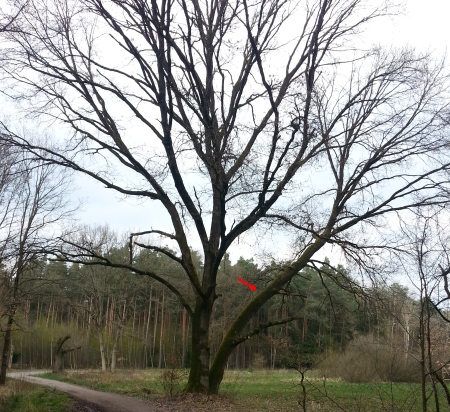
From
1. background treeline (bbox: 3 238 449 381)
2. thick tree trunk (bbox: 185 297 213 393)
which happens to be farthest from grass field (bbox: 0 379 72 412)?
background treeline (bbox: 3 238 449 381)

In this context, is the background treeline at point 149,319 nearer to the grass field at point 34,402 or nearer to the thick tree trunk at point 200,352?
the thick tree trunk at point 200,352

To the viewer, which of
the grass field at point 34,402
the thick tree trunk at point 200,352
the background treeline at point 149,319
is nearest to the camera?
the grass field at point 34,402

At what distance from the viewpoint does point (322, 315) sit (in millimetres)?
43719

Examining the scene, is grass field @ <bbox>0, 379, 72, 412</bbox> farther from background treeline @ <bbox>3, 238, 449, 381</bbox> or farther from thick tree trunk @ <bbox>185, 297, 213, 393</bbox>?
background treeline @ <bbox>3, 238, 449, 381</bbox>

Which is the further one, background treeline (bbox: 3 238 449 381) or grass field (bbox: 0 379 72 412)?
background treeline (bbox: 3 238 449 381)

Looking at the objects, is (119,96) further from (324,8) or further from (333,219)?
(333,219)

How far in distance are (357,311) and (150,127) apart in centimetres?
833

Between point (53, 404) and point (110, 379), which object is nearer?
point (53, 404)

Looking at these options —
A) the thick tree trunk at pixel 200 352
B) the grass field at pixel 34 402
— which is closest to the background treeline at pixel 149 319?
the thick tree trunk at pixel 200 352

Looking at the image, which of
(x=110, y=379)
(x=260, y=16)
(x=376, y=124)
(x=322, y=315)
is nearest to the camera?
(x=260, y=16)

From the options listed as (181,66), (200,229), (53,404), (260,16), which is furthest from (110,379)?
(260,16)

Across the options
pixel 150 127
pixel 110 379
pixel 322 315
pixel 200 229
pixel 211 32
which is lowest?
pixel 110 379

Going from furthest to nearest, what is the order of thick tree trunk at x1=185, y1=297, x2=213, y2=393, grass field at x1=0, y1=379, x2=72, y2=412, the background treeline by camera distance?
the background treeline < thick tree trunk at x1=185, y1=297, x2=213, y2=393 < grass field at x1=0, y1=379, x2=72, y2=412

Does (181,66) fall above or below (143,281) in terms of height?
above
